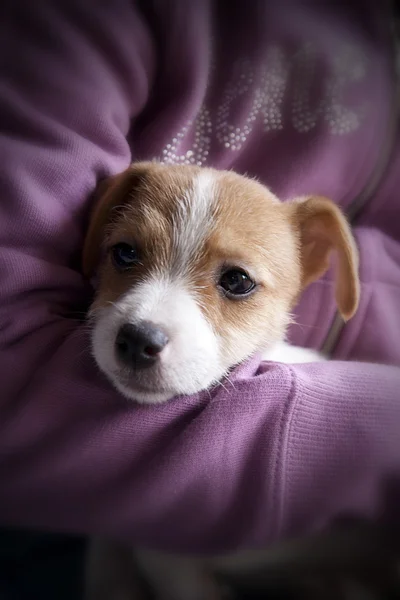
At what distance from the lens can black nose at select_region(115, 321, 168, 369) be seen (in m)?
1.00

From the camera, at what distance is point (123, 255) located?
123cm

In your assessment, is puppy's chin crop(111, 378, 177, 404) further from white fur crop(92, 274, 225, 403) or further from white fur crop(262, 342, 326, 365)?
white fur crop(262, 342, 326, 365)

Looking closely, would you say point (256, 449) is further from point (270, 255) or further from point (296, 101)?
point (296, 101)

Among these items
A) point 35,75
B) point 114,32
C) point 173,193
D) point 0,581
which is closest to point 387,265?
point 173,193

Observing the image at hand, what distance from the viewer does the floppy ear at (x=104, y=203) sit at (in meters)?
1.22

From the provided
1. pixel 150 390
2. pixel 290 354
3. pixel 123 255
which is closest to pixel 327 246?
pixel 290 354

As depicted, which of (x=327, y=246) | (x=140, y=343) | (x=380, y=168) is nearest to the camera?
(x=140, y=343)

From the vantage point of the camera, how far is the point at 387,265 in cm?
163

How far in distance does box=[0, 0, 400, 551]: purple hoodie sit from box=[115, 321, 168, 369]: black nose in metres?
0.12

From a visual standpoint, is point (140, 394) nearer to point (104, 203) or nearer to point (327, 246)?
point (104, 203)

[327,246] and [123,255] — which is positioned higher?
[327,246]

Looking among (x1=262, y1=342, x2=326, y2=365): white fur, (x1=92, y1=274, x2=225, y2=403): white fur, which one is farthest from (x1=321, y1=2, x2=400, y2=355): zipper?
(x1=92, y1=274, x2=225, y2=403): white fur

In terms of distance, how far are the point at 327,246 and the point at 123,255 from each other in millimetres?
592

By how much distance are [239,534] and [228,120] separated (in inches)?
44.0
